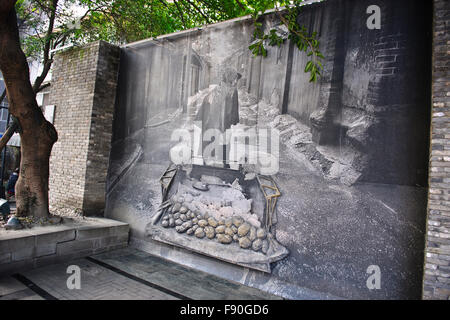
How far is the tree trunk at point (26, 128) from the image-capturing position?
180 inches

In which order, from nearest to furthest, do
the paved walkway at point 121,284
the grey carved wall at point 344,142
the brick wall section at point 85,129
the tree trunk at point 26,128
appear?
the grey carved wall at point 344,142 → the paved walkway at point 121,284 → the tree trunk at point 26,128 → the brick wall section at point 85,129

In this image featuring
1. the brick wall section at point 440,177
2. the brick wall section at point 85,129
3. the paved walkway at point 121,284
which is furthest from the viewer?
the brick wall section at point 85,129

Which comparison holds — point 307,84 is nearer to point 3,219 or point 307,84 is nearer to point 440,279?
point 440,279

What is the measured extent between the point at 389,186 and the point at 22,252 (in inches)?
210

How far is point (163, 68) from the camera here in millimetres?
6012

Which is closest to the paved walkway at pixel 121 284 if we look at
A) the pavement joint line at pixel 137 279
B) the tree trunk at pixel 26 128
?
the pavement joint line at pixel 137 279

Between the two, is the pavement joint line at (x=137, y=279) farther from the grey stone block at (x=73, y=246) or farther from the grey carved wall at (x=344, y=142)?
the grey carved wall at (x=344, y=142)

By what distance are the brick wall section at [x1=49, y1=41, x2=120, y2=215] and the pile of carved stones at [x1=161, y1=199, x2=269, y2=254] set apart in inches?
79.7

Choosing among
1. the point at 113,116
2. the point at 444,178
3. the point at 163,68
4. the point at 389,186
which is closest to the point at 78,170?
the point at 113,116

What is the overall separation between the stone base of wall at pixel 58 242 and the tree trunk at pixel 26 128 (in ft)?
2.43

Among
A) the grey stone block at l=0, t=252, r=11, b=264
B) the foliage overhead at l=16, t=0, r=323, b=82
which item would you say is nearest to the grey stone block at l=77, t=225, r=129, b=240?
the grey stone block at l=0, t=252, r=11, b=264

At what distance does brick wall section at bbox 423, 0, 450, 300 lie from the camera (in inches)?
122

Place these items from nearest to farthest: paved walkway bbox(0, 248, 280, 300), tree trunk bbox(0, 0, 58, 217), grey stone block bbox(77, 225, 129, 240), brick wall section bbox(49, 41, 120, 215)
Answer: paved walkway bbox(0, 248, 280, 300), tree trunk bbox(0, 0, 58, 217), grey stone block bbox(77, 225, 129, 240), brick wall section bbox(49, 41, 120, 215)

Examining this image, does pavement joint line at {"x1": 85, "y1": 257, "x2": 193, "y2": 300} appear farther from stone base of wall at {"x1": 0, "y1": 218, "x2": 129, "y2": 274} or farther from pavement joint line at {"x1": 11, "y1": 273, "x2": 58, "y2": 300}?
pavement joint line at {"x1": 11, "y1": 273, "x2": 58, "y2": 300}
